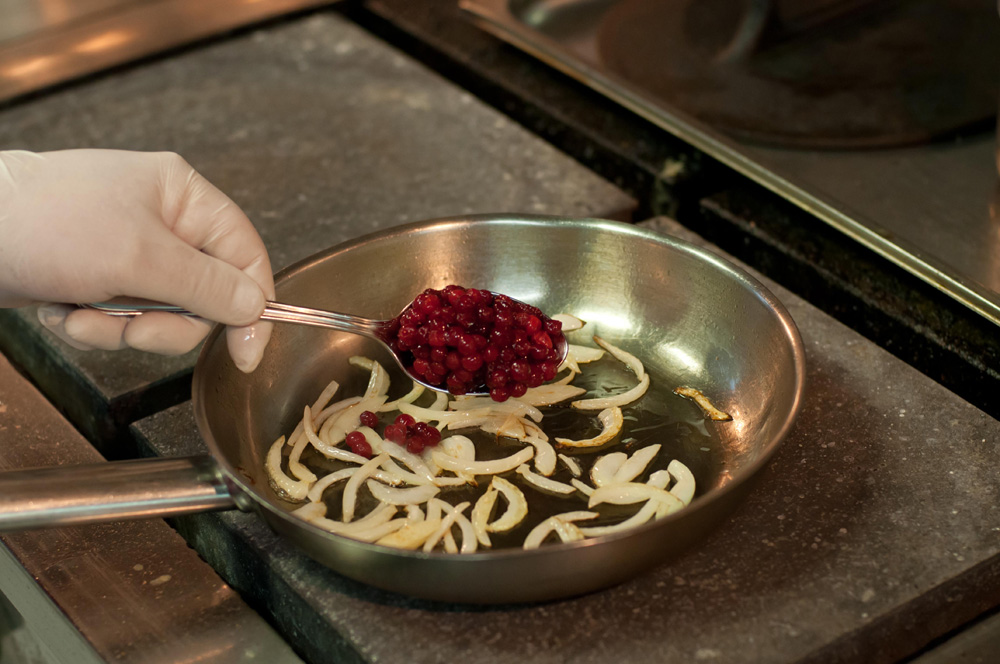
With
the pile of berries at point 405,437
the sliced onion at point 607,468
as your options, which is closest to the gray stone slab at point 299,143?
the pile of berries at point 405,437

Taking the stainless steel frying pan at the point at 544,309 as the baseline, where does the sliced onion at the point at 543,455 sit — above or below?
below

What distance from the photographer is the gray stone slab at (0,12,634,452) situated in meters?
1.31

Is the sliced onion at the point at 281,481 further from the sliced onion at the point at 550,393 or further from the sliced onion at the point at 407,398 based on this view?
the sliced onion at the point at 550,393

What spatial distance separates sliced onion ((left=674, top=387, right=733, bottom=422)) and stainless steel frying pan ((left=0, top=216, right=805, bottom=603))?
0.04ft

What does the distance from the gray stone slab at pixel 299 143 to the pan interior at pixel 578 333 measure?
0.18m

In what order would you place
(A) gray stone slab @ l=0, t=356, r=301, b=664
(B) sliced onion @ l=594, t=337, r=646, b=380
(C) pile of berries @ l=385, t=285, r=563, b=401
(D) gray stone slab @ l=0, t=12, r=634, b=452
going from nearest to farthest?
(A) gray stone slab @ l=0, t=356, r=301, b=664 < (C) pile of berries @ l=385, t=285, r=563, b=401 < (B) sliced onion @ l=594, t=337, r=646, b=380 < (D) gray stone slab @ l=0, t=12, r=634, b=452

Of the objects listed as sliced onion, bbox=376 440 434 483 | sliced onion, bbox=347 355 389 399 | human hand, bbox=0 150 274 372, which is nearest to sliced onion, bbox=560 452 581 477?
sliced onion, bbox=376 440 434 483

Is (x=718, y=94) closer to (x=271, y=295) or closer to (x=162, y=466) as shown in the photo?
(x=271, y=295)

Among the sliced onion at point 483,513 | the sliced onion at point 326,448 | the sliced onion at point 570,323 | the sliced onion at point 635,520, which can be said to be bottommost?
the sliced onion at point 326,448

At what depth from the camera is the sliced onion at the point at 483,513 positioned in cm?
88

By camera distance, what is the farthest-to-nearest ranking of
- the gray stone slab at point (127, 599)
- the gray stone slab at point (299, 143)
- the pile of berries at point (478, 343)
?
the gray stone slab at point (299, 143) < the pile of berries at point (478, 343) < the gray stone slab at point (127, 599)

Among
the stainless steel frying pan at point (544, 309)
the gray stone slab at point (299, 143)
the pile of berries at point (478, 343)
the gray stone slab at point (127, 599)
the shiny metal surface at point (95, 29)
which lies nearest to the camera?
the stainless steel frying pan at point (544, 309)

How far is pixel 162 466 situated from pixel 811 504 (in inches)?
23.0

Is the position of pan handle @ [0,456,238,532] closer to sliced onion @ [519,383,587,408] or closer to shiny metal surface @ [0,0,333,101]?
sliced onion @ [519,383,587,408]
